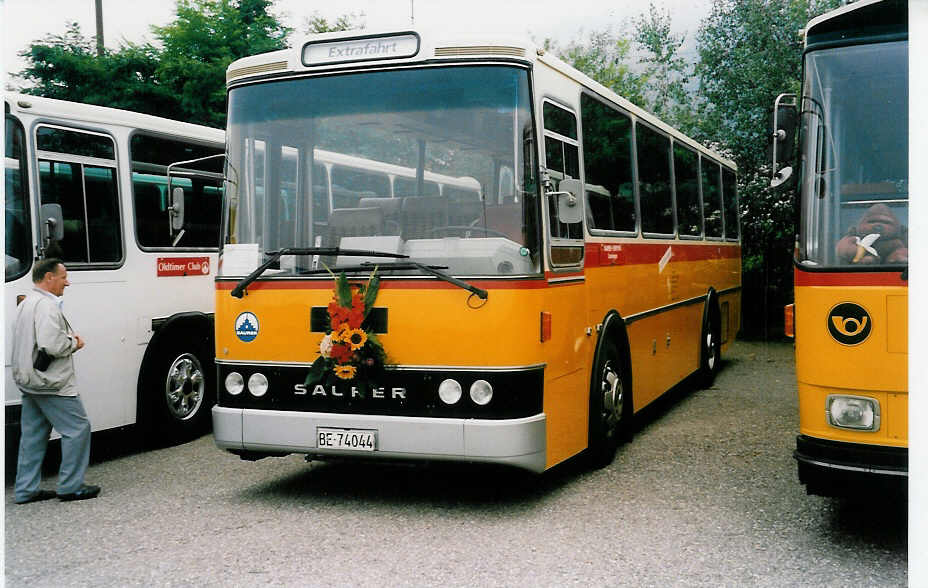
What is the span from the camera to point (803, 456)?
536 centimetres

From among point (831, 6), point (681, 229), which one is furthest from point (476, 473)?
point (831, 6)

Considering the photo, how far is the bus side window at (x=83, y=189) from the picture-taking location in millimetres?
7859

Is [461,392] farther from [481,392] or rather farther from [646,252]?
[646,252]

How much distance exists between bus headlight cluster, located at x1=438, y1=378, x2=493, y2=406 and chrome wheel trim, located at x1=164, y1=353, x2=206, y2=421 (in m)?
3.67

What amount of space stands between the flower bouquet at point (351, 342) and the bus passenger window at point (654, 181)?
11.9ft

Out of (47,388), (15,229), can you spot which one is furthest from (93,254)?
(47,388)

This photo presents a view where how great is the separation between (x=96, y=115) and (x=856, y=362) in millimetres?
6344

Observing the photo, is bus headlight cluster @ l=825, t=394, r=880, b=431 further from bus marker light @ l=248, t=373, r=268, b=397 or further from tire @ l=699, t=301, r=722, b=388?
tire @ l=699, t=301, r=722, b=388

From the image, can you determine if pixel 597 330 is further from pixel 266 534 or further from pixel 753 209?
pixel 753 209

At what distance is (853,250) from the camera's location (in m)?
5.30

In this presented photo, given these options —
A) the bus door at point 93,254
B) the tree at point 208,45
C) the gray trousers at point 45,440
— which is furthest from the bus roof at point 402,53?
the tree at point 208,45

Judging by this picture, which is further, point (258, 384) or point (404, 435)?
point (258, 384)

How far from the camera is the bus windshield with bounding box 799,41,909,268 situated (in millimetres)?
5293

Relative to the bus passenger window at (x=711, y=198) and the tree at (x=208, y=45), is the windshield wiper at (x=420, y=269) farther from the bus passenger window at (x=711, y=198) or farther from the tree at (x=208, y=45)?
the tree at (x=208, y=45)
